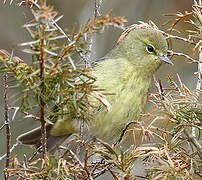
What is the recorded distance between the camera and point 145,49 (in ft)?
12.3

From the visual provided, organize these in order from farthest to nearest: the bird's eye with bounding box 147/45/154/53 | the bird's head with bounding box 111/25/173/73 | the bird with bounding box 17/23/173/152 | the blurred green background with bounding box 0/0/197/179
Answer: the blurred green background with bounding box 0/0/197/179
the bird's eye with bounding box 147/45/154/53
the bird's head with bounding box 111/25/173/73
the bird with bounding box 17/23/173/152

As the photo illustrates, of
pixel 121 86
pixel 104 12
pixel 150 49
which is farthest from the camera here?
pixel 104 12

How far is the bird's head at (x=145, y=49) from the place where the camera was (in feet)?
11.5

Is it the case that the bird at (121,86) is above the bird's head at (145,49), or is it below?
below

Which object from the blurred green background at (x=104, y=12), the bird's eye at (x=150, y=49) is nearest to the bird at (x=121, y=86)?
the bird's eye at (x=150, y=49)

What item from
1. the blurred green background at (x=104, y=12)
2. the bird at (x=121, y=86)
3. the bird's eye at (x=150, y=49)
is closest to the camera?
the bird at (x=121, y=86)

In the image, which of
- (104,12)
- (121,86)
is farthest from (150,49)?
(104,12)

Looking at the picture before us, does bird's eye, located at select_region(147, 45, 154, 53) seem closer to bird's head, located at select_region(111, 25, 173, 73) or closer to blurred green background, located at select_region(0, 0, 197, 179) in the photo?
bird's head, located at select_region(111, 25, 173, 73)

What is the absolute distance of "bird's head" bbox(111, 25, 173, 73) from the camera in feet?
11.5

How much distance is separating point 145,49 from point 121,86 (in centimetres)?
58

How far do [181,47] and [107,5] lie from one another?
1233 mm

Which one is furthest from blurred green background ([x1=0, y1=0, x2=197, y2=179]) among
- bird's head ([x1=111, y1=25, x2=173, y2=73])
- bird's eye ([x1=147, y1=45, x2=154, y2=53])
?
bird's eye ([x1=147, y1=45, x2=154, y2=53])

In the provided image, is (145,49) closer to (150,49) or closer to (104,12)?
(150,49)

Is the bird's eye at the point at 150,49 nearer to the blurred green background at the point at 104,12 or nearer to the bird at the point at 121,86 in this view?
the bird at the point at 121,86
